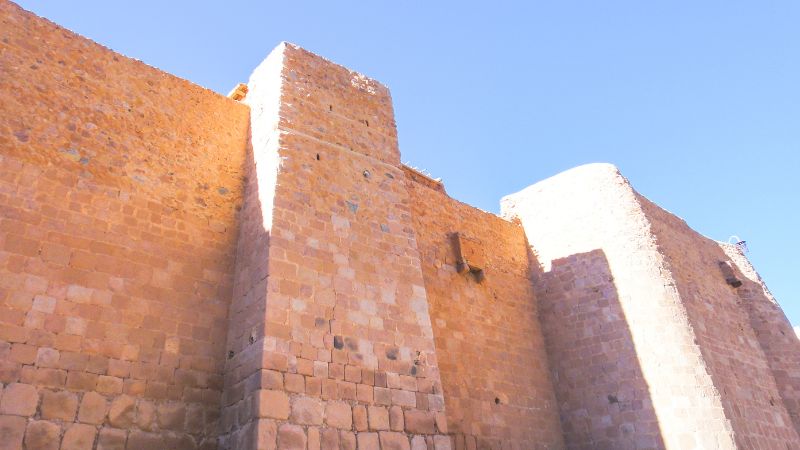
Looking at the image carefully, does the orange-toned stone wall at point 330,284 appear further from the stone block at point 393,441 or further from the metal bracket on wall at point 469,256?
the metal bracket on wall at point 469,256

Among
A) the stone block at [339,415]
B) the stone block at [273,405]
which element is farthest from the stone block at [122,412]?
the stone block at [339,415]

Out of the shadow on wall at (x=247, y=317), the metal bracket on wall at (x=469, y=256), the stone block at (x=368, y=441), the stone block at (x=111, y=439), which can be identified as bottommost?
the stone block at (x=368, y=441)

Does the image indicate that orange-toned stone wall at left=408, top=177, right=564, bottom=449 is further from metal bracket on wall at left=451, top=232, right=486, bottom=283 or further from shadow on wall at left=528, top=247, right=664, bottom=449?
shadow on wall at left=528, top=247, right=664, bottom=449

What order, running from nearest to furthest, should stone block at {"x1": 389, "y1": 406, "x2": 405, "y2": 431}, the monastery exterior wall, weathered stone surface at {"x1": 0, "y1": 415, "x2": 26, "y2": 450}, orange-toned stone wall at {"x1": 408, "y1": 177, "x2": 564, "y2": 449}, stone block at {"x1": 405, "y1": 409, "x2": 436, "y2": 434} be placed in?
weathered stone surface at {"x1": 0, "y1": 415, "x2": 26, "y2": 450} → stone block at {"x1": 389, "y1": 406, "x2": 405, "y2": 431} → stone block at {"x1": 405, "y1": 409, "x2": 436, "y2": 434} → orange-toned stone wall at {"x1": 408, "y1": 177, "x2": 564, "y2": 449} → the monastery exterior wall

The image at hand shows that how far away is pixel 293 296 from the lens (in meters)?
5.74

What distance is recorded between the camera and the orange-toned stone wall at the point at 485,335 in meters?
8.04

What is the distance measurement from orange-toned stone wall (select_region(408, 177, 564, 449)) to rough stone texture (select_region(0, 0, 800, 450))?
0.04 metres

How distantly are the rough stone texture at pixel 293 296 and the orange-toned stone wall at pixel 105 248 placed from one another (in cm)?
2

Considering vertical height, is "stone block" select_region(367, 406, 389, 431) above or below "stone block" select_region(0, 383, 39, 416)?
below

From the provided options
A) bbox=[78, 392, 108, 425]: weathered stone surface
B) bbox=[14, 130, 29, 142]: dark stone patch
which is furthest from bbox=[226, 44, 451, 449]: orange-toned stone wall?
bbox=[14, 130, 29, 142]: dark stone patch

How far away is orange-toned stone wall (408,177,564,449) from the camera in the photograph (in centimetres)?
804

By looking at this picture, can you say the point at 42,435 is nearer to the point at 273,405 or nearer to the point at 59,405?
the point at 59,405

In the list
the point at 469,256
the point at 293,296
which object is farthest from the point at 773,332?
the point at 293,296

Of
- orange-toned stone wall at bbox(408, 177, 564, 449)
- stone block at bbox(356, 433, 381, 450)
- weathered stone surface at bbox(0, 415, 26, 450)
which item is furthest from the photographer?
→ orange-toned stone wall at bbox(408, 177, 564, 449)
